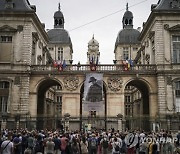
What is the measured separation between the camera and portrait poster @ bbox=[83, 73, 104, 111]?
110 ft

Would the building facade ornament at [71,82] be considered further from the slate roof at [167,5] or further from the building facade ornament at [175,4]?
the building facade ornament at [175,4]

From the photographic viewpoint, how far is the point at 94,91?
112ft

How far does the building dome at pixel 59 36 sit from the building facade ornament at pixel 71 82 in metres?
32.5

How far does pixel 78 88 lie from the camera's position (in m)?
35.1

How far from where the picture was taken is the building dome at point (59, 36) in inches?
2618

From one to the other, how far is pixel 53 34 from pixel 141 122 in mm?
37200

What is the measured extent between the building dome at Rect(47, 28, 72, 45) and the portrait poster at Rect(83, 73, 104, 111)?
3350 cm

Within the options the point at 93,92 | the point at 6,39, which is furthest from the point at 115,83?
the point at 6,39

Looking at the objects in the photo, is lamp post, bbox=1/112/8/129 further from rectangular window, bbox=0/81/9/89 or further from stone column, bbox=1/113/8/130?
rectangular window, bbox=0/81/9/89

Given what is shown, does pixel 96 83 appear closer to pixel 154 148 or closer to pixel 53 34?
pixel 154 148

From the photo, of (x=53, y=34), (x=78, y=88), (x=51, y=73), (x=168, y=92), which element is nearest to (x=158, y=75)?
(x=168, y=92)

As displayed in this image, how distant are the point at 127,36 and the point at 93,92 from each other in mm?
35029

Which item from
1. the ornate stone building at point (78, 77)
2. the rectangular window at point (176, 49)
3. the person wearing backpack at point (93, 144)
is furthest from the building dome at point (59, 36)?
the person wearing backpack at point (93, 144)

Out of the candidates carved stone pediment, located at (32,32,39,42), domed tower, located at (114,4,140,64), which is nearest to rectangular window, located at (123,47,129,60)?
domed tower, located at (114,4,140,64)
